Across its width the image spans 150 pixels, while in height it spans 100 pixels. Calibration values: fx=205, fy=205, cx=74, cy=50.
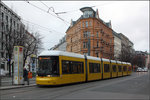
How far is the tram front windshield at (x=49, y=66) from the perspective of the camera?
49.5ft

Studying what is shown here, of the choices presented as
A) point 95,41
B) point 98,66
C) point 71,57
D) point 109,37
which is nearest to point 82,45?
point 95,41

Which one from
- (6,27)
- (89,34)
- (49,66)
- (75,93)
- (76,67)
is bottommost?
(75,93)

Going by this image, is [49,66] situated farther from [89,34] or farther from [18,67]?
[89,34]

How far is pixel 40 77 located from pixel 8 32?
23.5 metres

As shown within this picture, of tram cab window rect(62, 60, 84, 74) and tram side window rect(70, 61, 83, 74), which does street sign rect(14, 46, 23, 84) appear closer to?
tram cab window rect(62, 60, 84, 74)

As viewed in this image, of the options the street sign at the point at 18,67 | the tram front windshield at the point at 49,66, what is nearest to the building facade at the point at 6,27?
the street sign at the point at 18,67

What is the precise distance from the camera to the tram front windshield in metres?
15.1

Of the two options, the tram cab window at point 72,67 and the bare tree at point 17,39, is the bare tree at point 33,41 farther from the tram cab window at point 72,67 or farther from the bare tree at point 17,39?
the tram cab window at point 72,67

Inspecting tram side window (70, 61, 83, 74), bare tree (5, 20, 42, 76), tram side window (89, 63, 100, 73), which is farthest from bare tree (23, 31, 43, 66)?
tram side window (70, 61, 83, 74)

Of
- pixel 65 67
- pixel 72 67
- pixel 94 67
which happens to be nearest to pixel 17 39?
pixel 94 67

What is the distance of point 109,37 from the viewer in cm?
7181

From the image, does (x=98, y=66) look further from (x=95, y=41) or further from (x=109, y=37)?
(x=109, y=37)

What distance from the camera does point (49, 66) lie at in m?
15.2

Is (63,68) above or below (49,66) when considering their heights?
below
